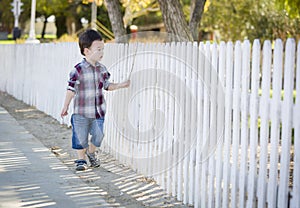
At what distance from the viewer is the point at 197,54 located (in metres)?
6.21

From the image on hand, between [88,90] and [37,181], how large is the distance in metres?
1.33

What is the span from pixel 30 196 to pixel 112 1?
650 cm

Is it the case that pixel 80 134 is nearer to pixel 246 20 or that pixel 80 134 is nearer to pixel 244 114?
pixel 244 114

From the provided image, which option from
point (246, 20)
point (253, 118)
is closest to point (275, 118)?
point (253, 118)

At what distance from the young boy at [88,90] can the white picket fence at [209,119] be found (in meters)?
0.43

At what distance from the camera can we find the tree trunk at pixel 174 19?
10.2 m

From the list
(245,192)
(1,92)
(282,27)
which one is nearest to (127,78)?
(245,192)

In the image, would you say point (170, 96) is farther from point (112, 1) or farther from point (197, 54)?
point (112, 1)

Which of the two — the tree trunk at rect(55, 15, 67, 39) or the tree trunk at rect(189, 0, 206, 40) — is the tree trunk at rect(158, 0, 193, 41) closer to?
the tree trunk at rect(189, 0, 206, 40)

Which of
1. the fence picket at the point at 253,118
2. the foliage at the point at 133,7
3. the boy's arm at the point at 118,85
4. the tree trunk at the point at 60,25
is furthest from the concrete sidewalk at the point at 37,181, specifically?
the tree trunk at the point at 60,25

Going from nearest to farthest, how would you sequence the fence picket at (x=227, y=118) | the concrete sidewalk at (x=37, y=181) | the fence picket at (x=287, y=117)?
the fence picket at (x=287, y=117) < the fence picket at (x=227, y=118) < the concrete sidewalk at (x=37, y=181)

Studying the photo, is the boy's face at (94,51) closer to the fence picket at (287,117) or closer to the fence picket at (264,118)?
the fence picket at (264,118)

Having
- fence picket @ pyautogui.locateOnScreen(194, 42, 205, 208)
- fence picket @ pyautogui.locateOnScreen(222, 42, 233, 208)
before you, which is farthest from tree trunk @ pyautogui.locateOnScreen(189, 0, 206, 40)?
fence picket @ pyautogui.locateOnScreen(222, 42, 233, 208)

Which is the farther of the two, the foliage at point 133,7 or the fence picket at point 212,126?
the foliage at point 133,7
